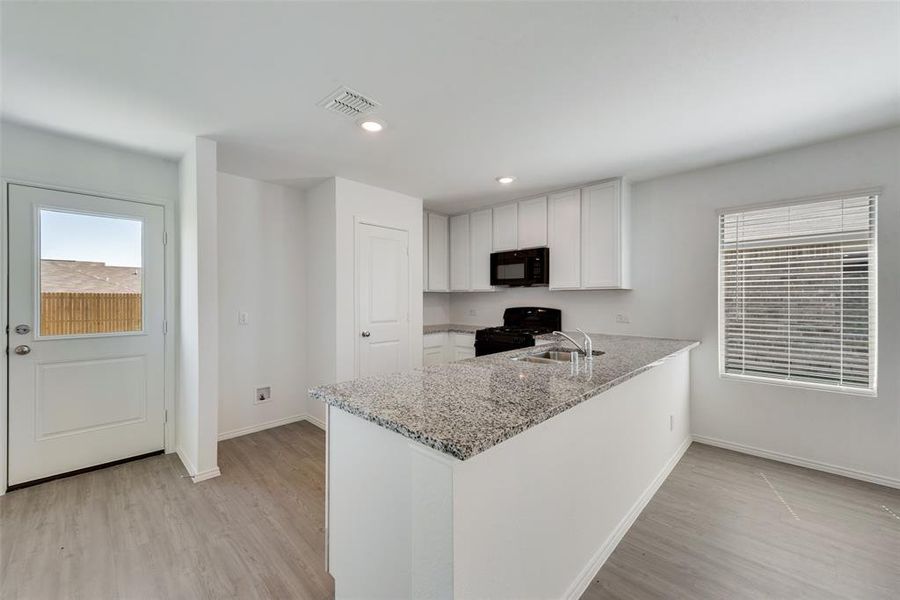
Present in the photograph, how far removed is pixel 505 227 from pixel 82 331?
382 cm

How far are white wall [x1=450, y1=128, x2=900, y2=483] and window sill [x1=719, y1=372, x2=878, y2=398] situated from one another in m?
0.03

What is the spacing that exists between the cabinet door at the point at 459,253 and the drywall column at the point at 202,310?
2.77 metres

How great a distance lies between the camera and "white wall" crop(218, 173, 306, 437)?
3.29m

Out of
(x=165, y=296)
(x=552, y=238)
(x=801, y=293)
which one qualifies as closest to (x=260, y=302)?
(x=165, y=296)

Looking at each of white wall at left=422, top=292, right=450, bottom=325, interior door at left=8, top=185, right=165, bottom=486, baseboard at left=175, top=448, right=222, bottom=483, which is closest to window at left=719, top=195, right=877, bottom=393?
white wall at left=422, top=292, right=450, bottom=325

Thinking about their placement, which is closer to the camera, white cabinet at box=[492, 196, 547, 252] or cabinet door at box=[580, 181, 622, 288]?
cabinet door at box=[580, 181, 622, 288]

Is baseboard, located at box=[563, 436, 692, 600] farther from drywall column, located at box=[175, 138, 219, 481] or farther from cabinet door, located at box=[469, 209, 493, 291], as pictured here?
cabinet door, located at box=[469, 209, 493, 291]

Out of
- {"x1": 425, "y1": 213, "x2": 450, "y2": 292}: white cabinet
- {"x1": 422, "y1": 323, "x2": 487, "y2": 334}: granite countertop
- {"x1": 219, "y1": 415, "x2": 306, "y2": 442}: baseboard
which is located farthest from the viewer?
{"x1": 425, "y1": 213, "x2": 450, "y2": 292}: white cabinet

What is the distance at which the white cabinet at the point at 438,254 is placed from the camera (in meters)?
4.61

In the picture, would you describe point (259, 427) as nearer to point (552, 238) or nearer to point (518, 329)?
point (518, 329)

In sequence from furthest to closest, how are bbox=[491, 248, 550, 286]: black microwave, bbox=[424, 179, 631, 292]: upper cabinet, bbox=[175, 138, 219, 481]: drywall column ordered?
bbox=[491, 248, 550, 286]: black microwave < bbox=[424, 179, 631, 292]: upper cabinet < bbox=[175, 138, 219, 481]: drywall column

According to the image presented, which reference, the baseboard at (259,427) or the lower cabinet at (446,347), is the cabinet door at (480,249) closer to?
the lower cabinet at (446,347)

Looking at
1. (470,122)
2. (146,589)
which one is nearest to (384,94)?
(470,122)

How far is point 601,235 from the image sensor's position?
11.3 ft
